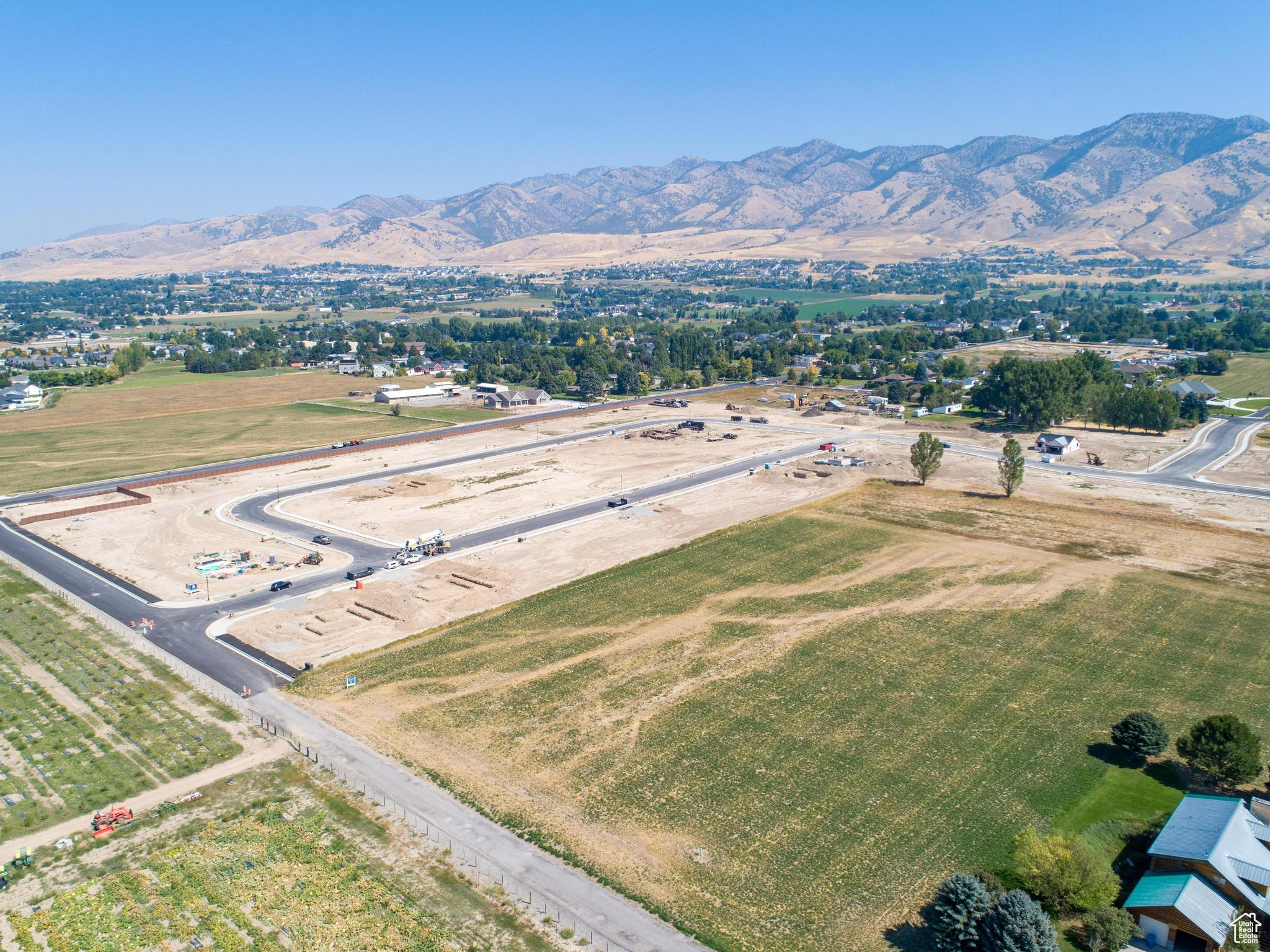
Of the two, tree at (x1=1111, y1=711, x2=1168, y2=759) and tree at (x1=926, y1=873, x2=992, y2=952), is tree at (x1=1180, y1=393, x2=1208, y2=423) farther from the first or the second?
tree at (x1=926, y1=873, x2=992, y2=952)

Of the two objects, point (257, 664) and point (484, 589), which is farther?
point (484, 589)

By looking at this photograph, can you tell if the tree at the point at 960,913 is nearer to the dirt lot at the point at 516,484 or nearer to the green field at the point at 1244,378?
the dirt lot at the point at 516,484

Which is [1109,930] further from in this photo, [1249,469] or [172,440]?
[172,440]

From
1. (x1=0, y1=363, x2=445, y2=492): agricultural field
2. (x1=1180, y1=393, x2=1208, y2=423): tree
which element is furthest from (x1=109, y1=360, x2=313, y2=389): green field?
(x1=1180, y1=393, x2=1208, y2=423): tree

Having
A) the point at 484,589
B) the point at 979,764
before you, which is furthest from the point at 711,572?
the point at 979,764

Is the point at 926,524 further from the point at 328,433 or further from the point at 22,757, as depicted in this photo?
the point at 328,433

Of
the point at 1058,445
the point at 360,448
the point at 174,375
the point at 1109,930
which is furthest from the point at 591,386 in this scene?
the point at 1109,930

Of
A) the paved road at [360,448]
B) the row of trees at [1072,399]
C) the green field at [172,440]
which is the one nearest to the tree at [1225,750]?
→ the row of trees at [1072,399]
